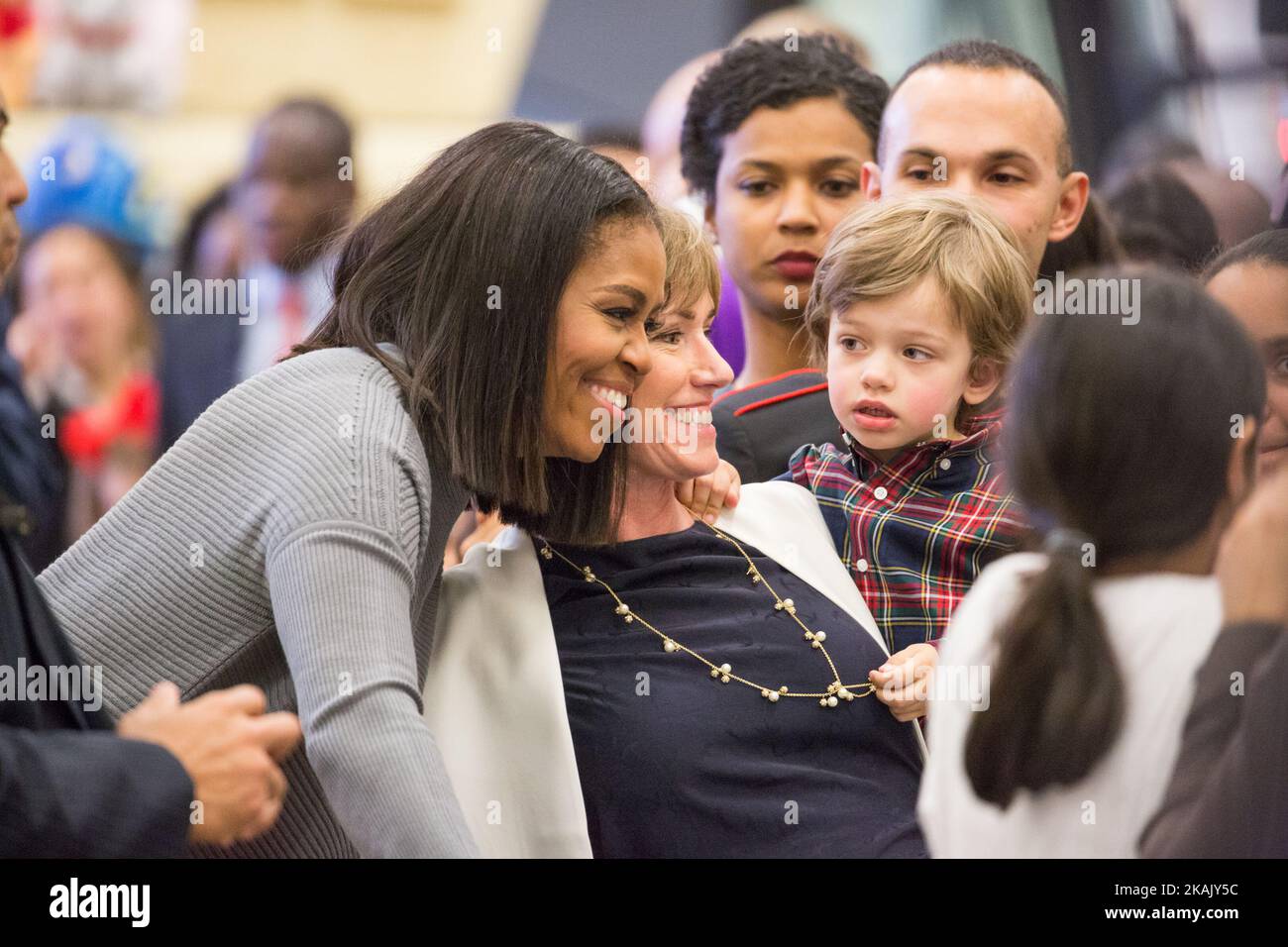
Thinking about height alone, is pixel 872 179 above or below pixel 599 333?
above

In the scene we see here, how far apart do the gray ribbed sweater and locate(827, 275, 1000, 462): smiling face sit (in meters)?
0.46

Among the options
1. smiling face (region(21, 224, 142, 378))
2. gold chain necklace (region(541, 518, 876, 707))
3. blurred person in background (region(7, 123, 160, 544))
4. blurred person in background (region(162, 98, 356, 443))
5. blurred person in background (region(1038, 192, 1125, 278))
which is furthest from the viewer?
smiling face (region(21, 224, 142, 378))

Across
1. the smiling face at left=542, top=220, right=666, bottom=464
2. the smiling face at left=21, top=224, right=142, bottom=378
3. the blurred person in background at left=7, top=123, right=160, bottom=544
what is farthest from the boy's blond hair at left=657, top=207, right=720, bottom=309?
the smiling face at left=21, top=224, right=142, bottom=378

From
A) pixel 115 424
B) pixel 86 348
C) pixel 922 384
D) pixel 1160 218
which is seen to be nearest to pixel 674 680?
pixel 922 384

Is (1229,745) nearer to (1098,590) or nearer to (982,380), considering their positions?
(1098,590)

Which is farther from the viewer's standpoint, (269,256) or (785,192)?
(269,256)

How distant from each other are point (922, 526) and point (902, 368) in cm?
18

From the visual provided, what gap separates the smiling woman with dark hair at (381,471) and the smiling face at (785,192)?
614 mm

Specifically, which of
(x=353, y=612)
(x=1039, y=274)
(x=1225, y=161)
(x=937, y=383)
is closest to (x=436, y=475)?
(x=353, y=612)

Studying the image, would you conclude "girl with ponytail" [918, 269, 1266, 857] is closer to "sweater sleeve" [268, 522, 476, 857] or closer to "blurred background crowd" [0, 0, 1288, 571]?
"sweater sleeve" [268, 522, 476, 857]

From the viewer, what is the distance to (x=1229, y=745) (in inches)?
49.6

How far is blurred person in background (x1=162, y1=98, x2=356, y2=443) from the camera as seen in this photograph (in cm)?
336

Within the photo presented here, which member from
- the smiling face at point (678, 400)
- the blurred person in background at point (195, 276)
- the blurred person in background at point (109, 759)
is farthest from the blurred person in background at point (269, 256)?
the blurred person in background at point (109, 759)

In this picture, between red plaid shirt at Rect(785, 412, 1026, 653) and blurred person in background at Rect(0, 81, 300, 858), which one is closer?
blurred person in background at Rect(0, 81, 300, 858)
